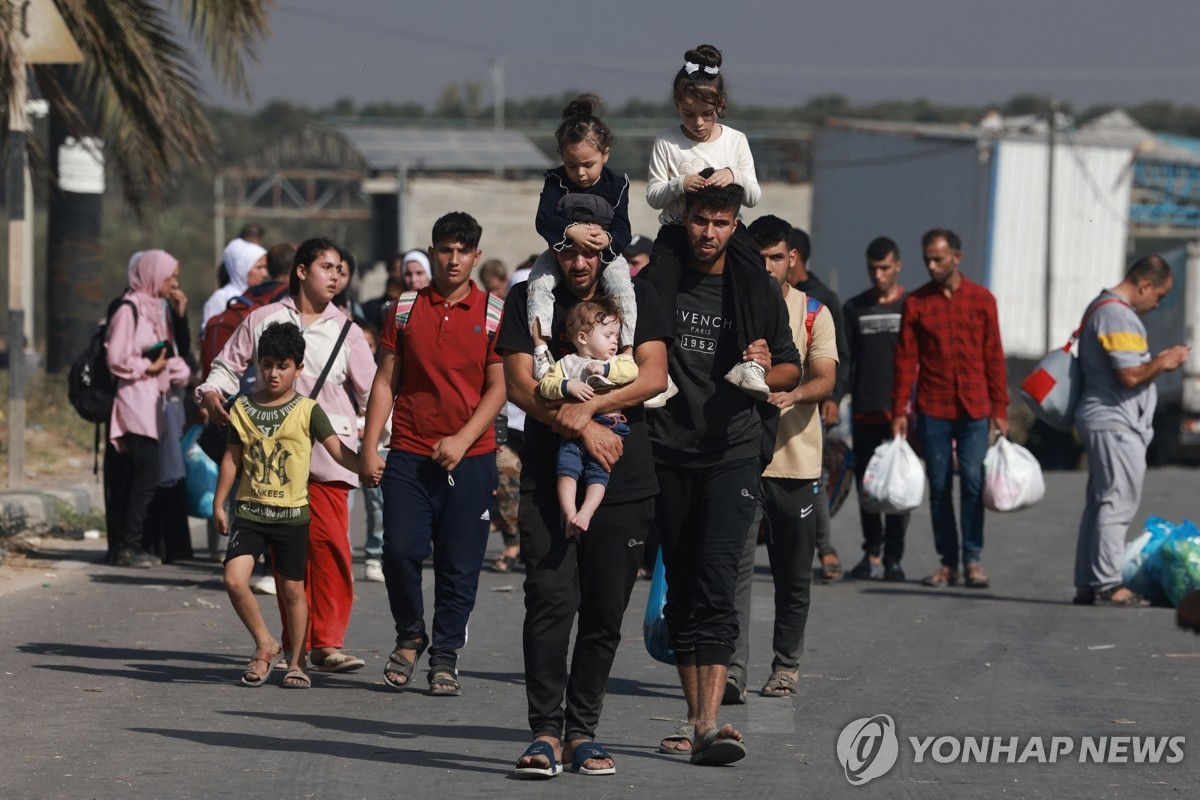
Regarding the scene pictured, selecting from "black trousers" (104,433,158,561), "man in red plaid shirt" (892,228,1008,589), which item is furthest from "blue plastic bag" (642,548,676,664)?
"black trousers" (104,433,158,561)

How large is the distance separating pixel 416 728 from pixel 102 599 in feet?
13.1

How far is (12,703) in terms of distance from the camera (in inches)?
293

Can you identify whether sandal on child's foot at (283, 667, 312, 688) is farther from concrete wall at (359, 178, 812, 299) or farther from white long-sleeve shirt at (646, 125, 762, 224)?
concrete wall at (359, 178, 812, 299)

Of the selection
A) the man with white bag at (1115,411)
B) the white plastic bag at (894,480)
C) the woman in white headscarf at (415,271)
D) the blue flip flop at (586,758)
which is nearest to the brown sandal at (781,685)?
the blue flip flop at (586,758)

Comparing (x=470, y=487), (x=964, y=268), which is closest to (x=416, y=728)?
(x=470, y=487)

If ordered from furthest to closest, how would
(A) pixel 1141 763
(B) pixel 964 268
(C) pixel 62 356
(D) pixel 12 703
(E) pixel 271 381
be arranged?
(B) pixel 964 268, (C) pixel 62 356, (E) pixel 271 381, (D) pixel 12 703, (A) pixel 1141 763

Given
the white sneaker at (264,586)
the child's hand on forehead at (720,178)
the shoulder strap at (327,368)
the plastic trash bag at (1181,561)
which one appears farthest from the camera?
the plastic trash bag at (1181,561)

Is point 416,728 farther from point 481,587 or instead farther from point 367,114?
point 367,114

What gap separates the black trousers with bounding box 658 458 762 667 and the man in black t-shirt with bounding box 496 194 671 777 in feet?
0.81

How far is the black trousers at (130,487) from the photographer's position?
38.2ft

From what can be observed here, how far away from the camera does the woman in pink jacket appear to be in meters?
8.30

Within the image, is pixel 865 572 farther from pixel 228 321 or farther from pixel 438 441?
pixel 438 441

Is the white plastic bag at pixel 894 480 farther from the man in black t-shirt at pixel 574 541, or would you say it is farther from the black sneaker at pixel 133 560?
the man in black t-shirt at pixel 574 541

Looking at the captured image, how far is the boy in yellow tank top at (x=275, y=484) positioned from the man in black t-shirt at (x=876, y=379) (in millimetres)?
5183
